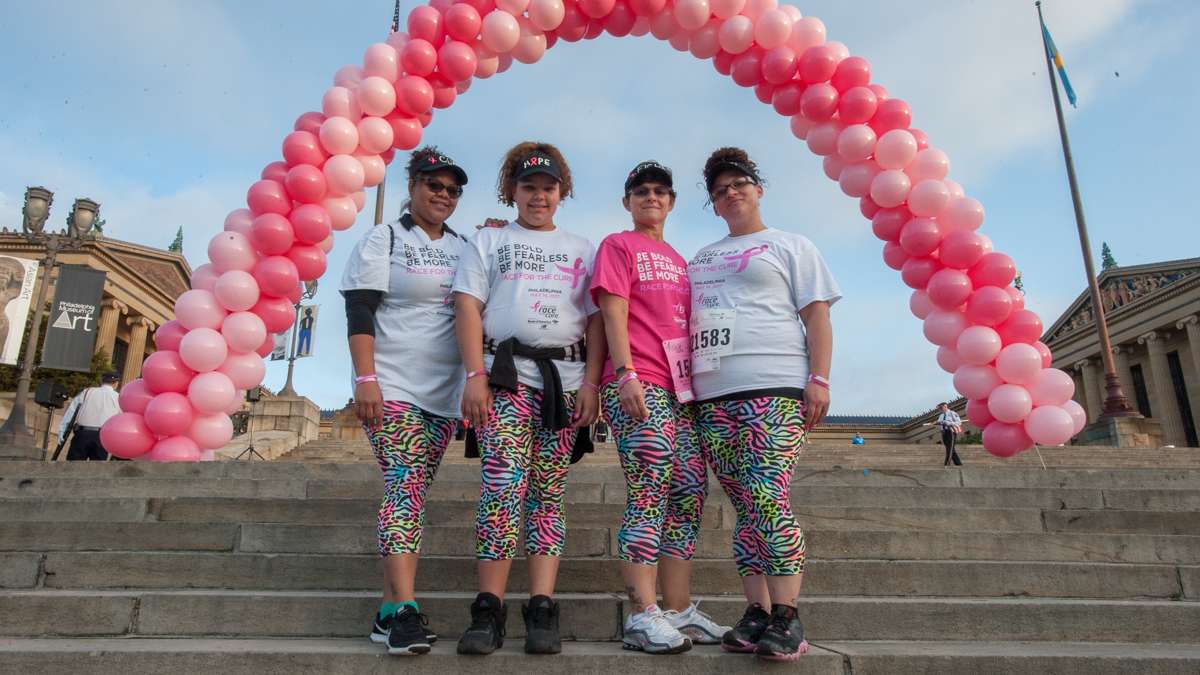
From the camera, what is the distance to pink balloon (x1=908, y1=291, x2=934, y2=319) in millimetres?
6199

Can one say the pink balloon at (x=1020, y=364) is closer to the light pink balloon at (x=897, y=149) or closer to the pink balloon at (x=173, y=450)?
the light pink balloon at (x=897, y=149)

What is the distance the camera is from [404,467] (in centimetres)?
270

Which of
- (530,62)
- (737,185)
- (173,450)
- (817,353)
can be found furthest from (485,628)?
(530,62)

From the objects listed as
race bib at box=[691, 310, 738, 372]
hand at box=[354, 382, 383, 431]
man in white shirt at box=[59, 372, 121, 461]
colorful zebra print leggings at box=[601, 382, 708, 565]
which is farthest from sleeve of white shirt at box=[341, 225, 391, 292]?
man in white shirt at box=[59, 372, 121, 461]

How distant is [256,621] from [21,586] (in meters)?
1.46

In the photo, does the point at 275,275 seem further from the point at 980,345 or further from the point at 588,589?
the point at 980,345

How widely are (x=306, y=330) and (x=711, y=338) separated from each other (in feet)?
56.7

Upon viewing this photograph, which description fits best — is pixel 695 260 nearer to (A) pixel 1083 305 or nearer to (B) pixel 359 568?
(B) pixel 359 568

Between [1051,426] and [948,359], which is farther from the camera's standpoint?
[948,359]

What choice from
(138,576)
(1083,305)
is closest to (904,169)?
(138,576)

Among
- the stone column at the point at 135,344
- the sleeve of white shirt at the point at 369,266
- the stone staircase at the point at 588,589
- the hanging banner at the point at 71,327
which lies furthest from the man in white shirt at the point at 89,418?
the stone column at the point at 135,344

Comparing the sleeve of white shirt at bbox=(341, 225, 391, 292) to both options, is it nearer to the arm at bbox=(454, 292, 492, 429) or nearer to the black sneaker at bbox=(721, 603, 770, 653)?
the arm at bbox=(454, 292, 492, 429)

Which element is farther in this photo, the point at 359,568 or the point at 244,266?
the point at 244,266

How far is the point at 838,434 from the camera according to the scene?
79.0ft
